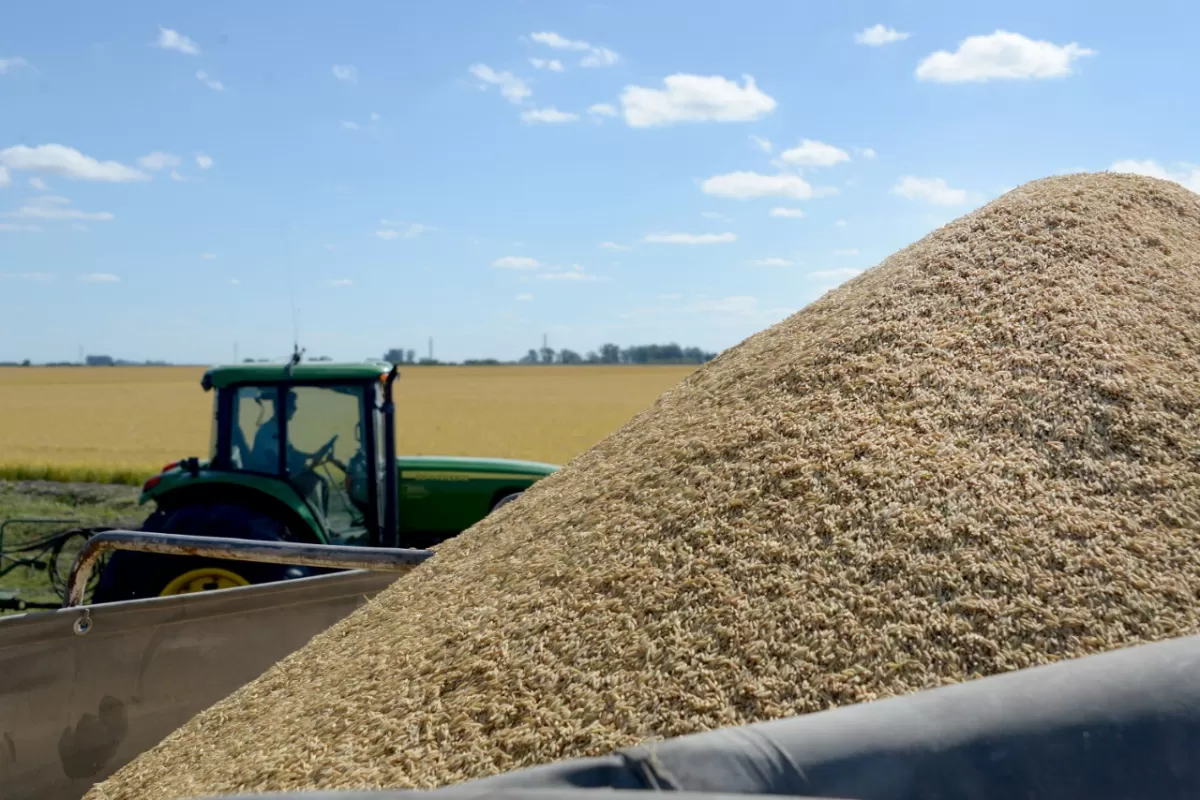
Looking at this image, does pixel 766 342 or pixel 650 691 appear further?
pixel 766 342

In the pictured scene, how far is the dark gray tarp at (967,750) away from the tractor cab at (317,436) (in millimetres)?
4453

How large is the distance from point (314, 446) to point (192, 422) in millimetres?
25169

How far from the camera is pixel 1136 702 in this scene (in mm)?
1212

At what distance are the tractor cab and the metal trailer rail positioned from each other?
7.19 ft

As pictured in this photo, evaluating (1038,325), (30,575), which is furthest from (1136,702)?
(30,575)

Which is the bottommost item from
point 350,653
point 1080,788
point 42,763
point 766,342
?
point 42,763

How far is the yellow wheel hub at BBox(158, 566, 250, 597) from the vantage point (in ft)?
15.0

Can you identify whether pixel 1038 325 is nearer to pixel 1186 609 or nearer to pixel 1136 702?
pixel 1186 609

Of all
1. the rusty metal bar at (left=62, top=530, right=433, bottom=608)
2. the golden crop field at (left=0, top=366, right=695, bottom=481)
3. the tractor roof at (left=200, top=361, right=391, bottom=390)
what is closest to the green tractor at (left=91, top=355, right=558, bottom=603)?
the tractor roof at (left=200, top=361, right=391, bottom=390)

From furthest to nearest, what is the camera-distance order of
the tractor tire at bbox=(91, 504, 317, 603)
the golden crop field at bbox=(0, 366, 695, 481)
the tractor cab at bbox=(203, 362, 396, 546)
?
1. the golden crop field at bbox=(0, 366, 695, 481)
2. the tractor cab at bbox=(203, 362, 396, 546)
3. the tractor tire at bbox=(91, 504, 317, 603)

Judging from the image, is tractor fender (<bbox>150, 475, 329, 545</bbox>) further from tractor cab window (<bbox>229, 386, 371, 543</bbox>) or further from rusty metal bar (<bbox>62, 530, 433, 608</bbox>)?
rusty metal bar (<bbox>62, 530, 433, 608</bbox>)

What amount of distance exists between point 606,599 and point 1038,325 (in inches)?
62.4

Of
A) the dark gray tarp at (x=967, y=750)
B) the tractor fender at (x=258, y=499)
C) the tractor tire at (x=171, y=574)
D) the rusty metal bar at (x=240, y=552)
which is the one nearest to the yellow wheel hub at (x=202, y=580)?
the tractor tire at (x=171, y=574)

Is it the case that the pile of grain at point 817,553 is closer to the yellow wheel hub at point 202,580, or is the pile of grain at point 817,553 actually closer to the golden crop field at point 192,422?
the yellow wheel hub at point 202,580
